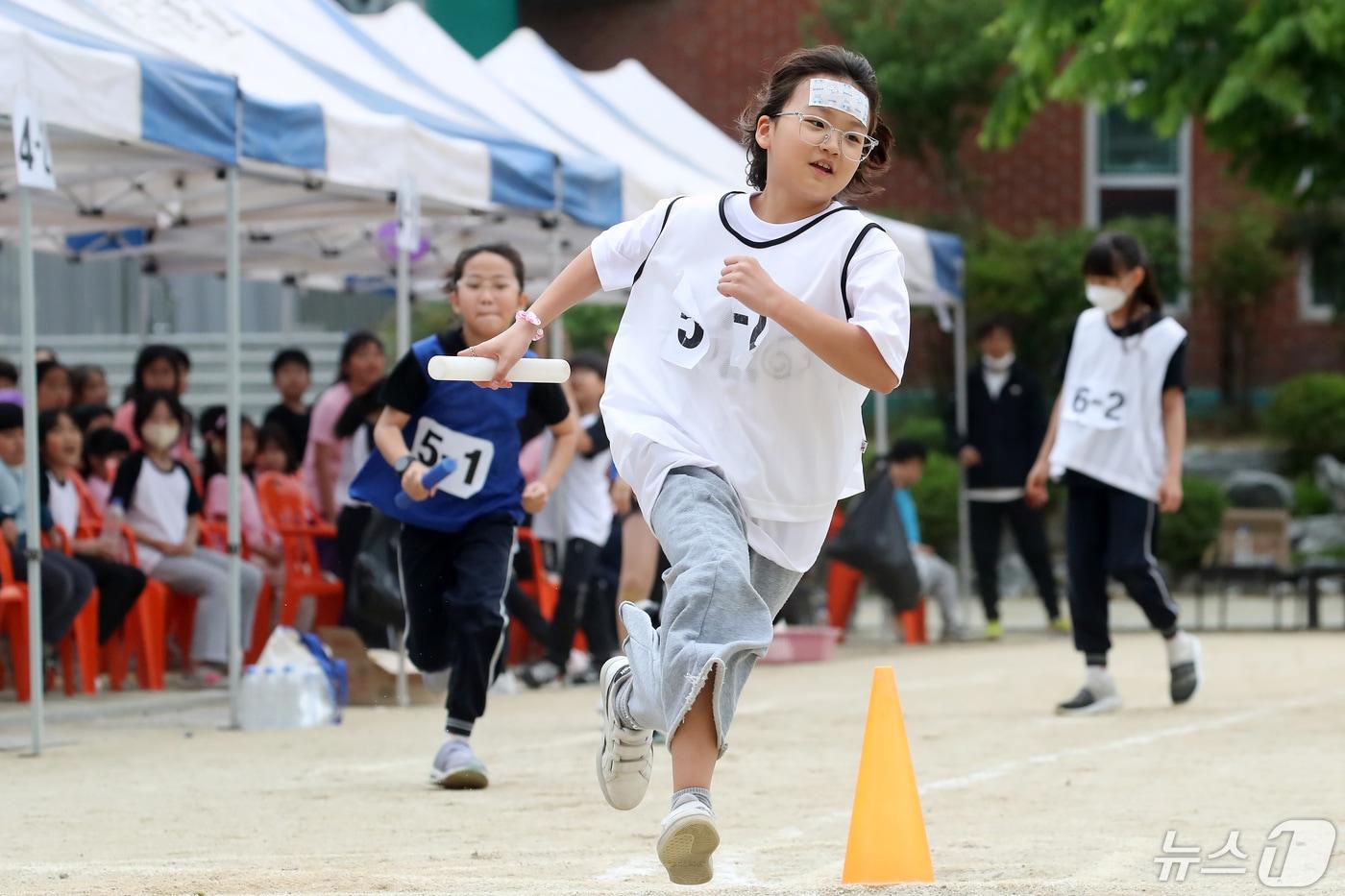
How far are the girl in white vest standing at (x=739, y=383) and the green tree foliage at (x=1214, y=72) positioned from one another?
423 inches

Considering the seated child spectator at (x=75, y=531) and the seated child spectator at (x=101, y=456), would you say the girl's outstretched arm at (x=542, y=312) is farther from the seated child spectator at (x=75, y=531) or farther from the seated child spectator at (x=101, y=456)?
the seated child spectator at (x=101, y=456)

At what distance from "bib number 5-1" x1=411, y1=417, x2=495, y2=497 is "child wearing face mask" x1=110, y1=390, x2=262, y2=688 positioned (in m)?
3.78

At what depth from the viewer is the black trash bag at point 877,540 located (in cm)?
1436

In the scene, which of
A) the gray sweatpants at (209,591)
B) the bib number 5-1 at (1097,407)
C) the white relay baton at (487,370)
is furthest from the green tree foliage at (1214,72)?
the white relay baton at (487,370)

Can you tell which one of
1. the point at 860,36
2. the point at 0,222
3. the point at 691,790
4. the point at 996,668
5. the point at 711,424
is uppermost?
the point at 860,36

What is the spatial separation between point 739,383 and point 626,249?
→ 1.65 feet

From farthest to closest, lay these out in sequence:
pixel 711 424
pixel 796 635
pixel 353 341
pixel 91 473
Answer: pixel 796 635, pixel 353 341, pixel 91 473, pixel 711 424

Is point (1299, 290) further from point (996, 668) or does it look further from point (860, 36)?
point (996, 668)

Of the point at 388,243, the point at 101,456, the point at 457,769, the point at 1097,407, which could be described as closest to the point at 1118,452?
the point at 1097,407

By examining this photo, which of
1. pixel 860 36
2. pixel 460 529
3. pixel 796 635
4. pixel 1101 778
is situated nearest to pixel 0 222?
pixel 796 635

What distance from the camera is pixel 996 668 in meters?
12.7

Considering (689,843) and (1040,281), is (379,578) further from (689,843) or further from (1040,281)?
(1040,281)

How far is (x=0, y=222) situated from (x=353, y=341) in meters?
2.30

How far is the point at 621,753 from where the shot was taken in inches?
192
